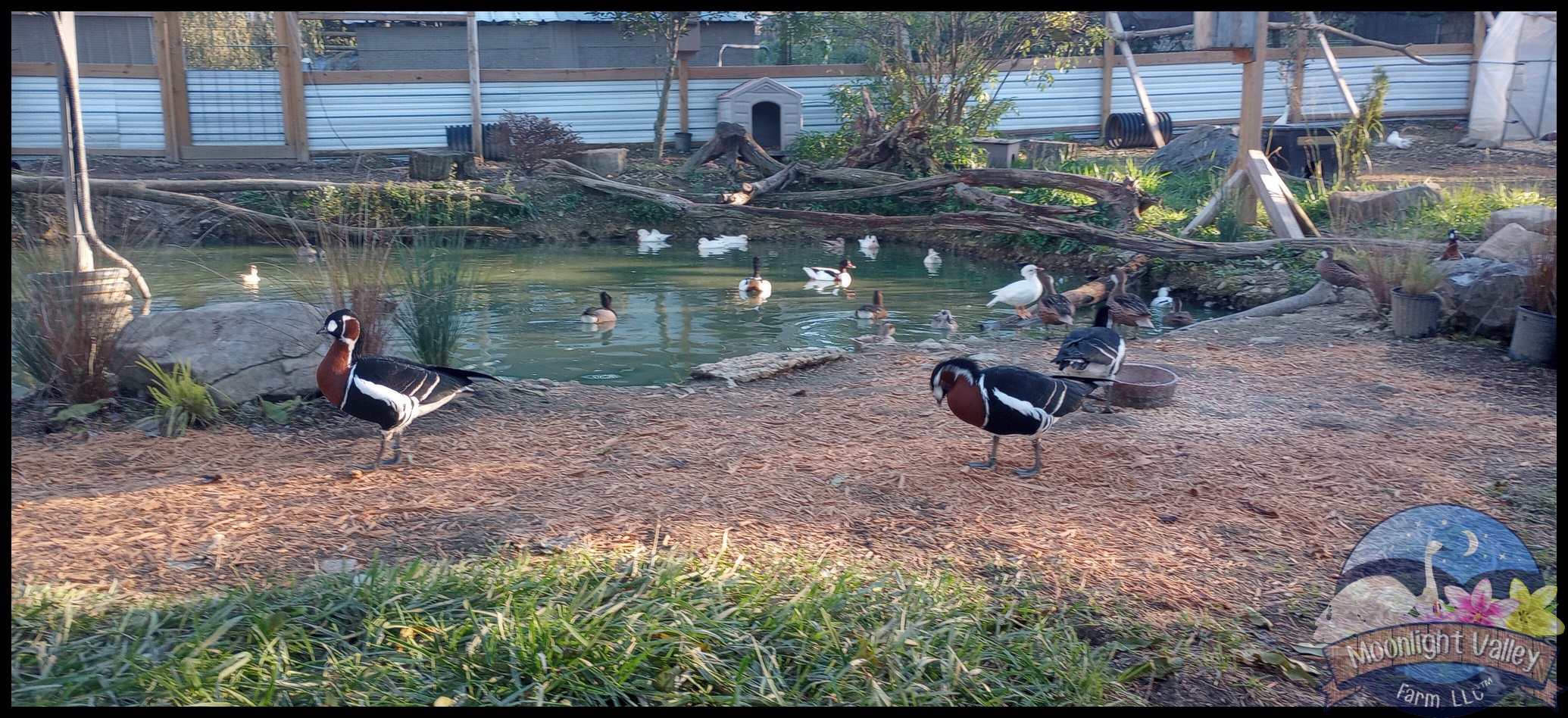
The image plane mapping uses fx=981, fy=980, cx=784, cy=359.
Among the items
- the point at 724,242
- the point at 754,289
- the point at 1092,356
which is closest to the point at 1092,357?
the point at 1092,356

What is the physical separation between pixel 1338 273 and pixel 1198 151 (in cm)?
946

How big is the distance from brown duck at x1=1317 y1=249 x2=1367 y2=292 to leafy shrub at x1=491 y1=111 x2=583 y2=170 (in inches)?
512

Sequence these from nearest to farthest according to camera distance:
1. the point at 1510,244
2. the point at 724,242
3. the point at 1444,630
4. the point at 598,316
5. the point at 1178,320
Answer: the point at 1444,630 < the point at 1510,244 < the point at 1178,320 < the point at 598,316 < the point at 724,242

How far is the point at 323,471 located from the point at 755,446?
2.19m

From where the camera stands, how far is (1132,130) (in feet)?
68.1

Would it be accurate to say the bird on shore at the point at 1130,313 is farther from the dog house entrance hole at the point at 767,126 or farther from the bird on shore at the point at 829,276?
the dog house entrance hole at the point at 767,126

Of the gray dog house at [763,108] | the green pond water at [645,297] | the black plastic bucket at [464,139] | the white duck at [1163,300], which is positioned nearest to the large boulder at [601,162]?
the green pond water at [645,297]

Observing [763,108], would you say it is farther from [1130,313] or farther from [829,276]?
[1130,313]

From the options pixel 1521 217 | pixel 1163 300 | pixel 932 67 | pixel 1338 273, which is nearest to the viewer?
pixel 1338 273

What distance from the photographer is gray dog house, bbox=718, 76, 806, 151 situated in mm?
20016

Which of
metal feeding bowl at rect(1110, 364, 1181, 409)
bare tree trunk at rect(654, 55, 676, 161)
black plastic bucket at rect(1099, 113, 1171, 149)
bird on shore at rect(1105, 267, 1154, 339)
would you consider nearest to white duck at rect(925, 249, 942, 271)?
bird on shore at rect(1105, 267, 1154, 339)

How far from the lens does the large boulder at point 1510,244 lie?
27.7 ft

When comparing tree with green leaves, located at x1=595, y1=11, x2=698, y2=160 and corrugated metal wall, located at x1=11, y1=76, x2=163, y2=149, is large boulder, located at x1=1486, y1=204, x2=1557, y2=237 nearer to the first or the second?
Answer: tree with green leaves, located at x1=595, y1=11, x2=698, y2=160

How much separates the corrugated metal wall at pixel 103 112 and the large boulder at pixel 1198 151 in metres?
19.0
